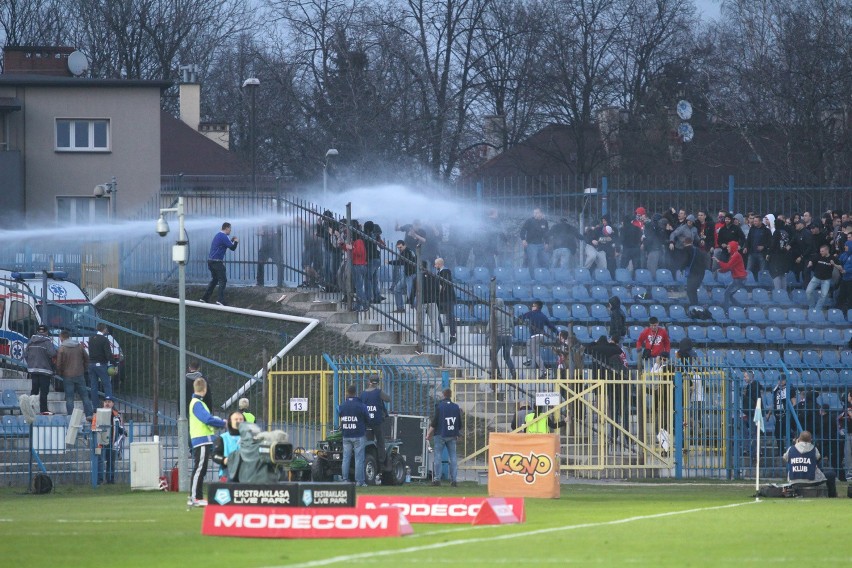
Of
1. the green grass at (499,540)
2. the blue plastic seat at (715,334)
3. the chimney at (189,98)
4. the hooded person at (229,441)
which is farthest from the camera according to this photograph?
the chimney at (189,98)

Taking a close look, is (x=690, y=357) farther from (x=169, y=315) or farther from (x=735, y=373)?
(x=169, y=315)

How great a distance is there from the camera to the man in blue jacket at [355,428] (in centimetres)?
2491

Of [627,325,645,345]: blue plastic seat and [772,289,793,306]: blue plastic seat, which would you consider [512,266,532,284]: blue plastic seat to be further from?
[772,289,793,306]: blue plastic seat

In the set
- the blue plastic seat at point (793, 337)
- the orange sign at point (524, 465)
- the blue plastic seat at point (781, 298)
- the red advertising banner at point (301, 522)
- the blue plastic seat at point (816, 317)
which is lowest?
the orange sign at point (524, 465)

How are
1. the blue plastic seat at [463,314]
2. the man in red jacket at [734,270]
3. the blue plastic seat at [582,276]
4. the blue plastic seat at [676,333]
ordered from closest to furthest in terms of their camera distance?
the blue plastic seat at [463,314] → the blue plastic seat at [676,333] → the man in red jacket at [734,270] → the blue plastic seat at [582,276]

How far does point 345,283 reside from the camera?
34.6 metres

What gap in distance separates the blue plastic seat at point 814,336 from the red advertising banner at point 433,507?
798 inches

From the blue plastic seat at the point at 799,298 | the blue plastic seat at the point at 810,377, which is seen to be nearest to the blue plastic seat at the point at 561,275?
the blue plastic seat at the point at 799,298

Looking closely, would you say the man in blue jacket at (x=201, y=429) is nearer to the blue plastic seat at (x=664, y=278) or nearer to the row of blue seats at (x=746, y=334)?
the row of blue seats at (x=746, y=334)

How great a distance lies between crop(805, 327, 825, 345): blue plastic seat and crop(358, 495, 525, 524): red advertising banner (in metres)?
20.3

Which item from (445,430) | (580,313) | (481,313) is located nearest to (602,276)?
(580,313)

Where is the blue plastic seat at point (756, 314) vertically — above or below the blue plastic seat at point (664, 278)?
below

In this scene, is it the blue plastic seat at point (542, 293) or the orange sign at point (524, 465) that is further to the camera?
the blue plastic seat at point (542, 293)

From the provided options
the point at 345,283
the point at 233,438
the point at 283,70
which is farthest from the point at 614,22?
the point at 233,438
